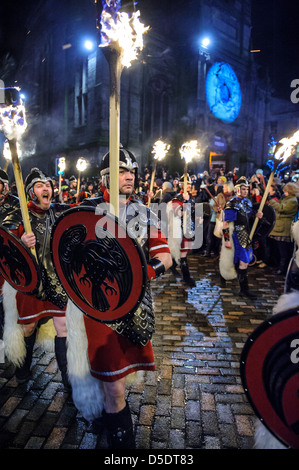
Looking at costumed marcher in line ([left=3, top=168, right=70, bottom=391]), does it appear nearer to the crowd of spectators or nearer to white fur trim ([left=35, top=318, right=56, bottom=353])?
white fur trim ([left=35, top=318, right=56, bottom=353])

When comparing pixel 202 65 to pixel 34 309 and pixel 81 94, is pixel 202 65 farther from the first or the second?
pixel 34 309

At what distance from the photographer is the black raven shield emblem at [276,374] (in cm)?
138

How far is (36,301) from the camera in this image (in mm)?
3027

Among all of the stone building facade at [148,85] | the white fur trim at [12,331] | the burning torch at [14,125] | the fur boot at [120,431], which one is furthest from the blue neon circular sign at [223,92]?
the fur boot at [120,431]

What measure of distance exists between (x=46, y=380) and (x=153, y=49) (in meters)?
19.8

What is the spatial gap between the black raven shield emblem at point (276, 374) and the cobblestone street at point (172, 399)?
44.7 inches

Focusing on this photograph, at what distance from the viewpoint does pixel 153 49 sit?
1816 cm

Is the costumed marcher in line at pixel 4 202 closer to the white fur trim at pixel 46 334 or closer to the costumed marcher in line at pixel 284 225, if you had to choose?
the white fur trim at pixel 46 334

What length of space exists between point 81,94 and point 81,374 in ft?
64.4

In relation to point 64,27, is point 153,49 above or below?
below

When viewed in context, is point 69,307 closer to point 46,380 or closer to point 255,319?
point 46,380

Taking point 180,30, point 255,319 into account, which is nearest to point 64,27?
point 180,30

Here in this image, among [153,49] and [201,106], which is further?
[201,106]

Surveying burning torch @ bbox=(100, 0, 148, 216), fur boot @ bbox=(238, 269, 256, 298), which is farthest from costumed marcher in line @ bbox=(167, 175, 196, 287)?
burning torch @ bbox=(100, 0, 148, 216)
